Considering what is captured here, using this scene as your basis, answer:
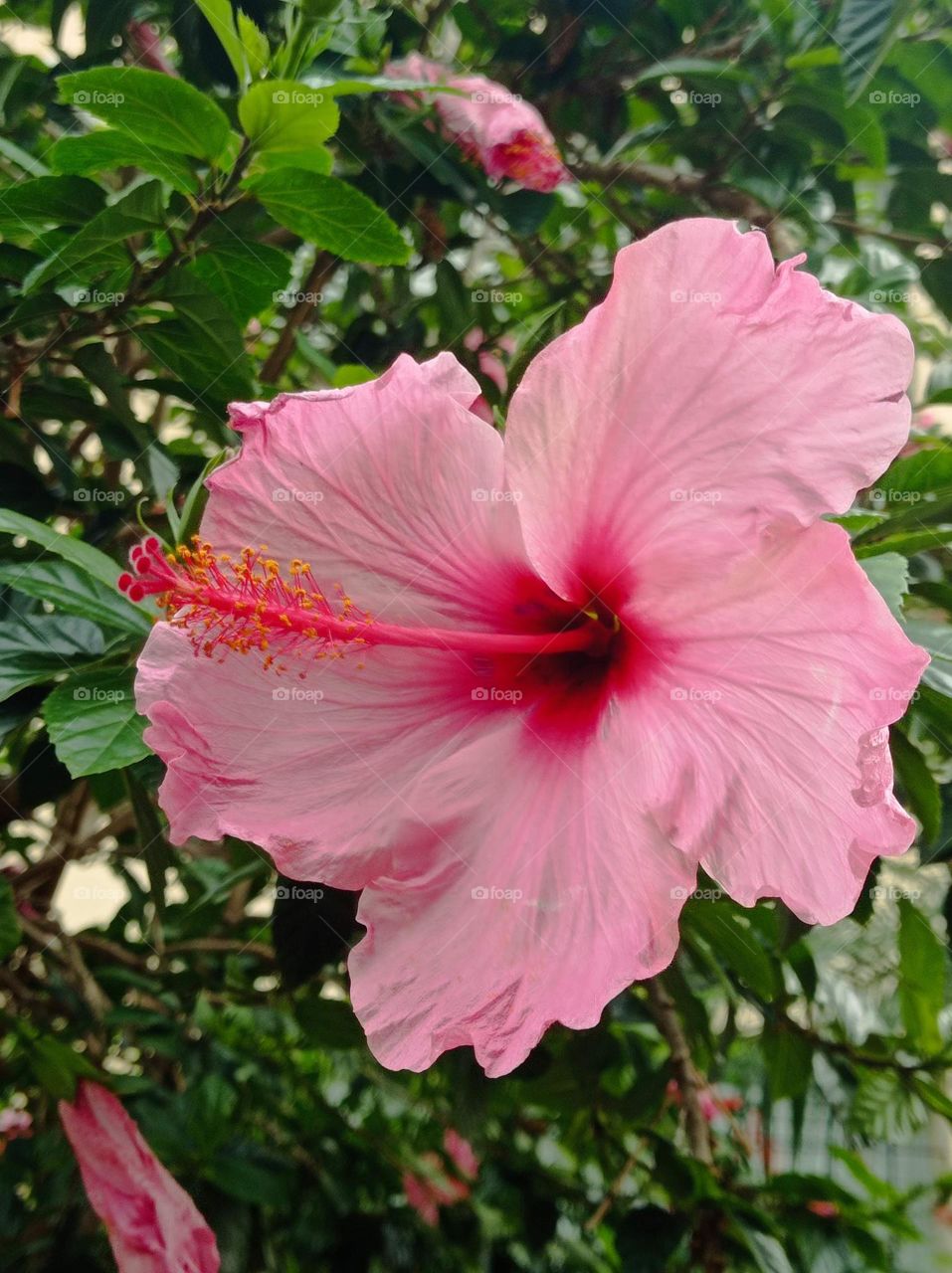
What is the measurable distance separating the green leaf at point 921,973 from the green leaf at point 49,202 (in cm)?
100

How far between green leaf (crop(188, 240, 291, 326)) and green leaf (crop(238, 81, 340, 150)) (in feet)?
0.36

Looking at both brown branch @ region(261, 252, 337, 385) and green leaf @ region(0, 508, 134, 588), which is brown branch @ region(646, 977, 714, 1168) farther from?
brown branch @ region(261, 252, 337, 385)

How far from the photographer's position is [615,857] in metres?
Result: 0.68

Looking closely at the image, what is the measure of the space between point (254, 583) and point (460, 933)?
0.25 meters

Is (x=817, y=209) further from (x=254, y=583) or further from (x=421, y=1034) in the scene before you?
(x=421, y=1034)

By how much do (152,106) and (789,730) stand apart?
2.28ft

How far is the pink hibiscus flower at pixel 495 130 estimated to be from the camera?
1.33m

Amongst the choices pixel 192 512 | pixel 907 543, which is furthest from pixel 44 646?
pixel 907 543

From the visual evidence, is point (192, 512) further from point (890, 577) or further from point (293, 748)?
point (890, 577)

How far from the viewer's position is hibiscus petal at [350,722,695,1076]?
66 centimetres

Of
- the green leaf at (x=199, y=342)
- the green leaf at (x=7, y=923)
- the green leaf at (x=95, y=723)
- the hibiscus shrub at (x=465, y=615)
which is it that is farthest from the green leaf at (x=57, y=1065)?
the green leaf at (x=199, y=342)

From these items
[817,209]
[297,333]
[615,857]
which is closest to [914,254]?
[817,209]

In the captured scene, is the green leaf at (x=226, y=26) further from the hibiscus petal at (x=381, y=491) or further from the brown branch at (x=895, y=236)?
the brown branch at (x=895, y=236)

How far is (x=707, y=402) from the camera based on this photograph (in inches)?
25.6
